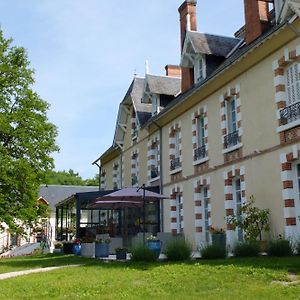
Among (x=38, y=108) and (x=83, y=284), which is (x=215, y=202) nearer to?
(x=83, y=284)

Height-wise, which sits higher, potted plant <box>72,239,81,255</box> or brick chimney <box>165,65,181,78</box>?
brick chimney <box>165,65,181,78</box>

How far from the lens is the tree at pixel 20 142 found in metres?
21.9

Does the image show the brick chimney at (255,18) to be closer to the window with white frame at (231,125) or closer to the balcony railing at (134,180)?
the window with white frame at (231,125)

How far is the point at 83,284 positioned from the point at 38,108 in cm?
1629

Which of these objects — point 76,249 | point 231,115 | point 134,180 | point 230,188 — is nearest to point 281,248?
point 230,188

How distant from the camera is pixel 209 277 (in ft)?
27.5

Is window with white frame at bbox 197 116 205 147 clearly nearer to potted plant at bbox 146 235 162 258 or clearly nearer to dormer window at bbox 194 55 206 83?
dormer window at bbox 194 55 206 83

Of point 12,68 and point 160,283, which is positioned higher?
point 12,68

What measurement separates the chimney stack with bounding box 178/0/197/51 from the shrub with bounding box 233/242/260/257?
10.8 m

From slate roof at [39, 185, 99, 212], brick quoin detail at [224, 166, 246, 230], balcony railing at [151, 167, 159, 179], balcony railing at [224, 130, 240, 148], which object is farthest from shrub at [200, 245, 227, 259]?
slate roof at [39, 185, 99, 212]

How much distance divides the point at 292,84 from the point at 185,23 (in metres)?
8.70

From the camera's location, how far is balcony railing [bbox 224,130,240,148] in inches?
565

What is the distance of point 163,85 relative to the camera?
70.7 ft

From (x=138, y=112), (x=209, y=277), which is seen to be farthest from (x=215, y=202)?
(x=138, y=112)
